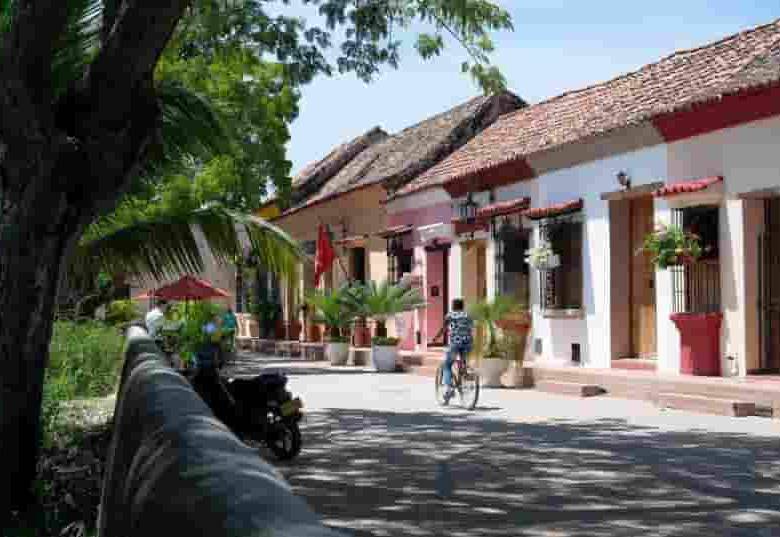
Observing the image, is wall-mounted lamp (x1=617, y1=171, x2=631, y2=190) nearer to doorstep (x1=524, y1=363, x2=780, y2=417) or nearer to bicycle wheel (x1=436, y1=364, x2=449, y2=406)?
doorstep (x1=524, y1=363, x2=780, y2=417)

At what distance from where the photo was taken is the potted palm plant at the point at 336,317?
26.8 meters

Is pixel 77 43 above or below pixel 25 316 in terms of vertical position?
above

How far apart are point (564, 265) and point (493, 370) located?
2.39 meters

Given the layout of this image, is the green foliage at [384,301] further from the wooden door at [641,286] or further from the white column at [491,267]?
the wooden door at [641,286]

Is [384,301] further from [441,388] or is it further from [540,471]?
[540,471]

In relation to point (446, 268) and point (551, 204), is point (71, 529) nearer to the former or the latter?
point (551, 204)

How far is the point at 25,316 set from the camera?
7.63 m

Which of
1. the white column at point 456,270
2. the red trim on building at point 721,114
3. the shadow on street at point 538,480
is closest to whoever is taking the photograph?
the shadow on street at point 538,480

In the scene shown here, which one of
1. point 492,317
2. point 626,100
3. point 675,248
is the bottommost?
point 492,317

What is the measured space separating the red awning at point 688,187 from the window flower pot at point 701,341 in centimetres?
172

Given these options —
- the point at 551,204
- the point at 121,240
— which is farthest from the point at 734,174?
the point at 121,240

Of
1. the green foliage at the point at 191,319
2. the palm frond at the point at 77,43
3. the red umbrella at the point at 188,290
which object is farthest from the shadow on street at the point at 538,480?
the red umbrella at the point at 188,290

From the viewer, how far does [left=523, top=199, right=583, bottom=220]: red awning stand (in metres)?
19.6

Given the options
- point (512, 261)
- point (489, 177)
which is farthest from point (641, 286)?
point (489, 177)
